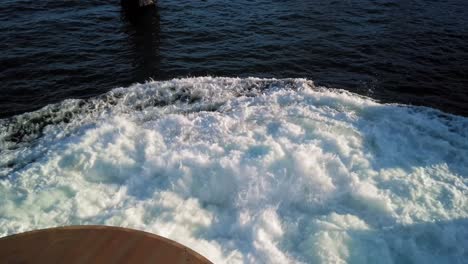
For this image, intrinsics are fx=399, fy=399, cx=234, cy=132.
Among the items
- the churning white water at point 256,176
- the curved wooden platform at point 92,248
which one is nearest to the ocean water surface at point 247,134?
the churning white water at point 256,176

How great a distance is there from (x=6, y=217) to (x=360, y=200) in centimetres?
617

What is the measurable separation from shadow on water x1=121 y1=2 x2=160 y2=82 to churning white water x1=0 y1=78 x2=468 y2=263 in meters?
2.62

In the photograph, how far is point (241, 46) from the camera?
556 inches

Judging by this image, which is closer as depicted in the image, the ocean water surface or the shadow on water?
the ocean water surface

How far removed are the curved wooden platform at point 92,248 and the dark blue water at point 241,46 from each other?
6.86 m

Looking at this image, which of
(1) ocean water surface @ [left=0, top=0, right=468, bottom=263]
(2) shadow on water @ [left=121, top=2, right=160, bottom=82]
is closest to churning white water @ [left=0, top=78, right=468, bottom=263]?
(1) ocean water surface @ [left=0, top=0, right=468, bottom=263]

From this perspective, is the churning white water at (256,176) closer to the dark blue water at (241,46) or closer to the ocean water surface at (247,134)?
the ocean water surface at (247,134)

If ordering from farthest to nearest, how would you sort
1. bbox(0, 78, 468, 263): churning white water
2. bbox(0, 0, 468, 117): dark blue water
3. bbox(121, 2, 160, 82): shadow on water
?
bbox(121, 2, 160, 82): shadow on water
bbox(0, 0, 468, 117): dark blue water
bbox(0, 78, 468, 263): churning white water

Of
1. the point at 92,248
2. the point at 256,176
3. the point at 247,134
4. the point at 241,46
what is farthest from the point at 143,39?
the point at 92,248

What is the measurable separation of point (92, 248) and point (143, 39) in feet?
37.0

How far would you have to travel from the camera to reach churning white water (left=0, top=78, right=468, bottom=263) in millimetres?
6504

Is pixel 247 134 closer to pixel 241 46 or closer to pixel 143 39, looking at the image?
pixel 241 46

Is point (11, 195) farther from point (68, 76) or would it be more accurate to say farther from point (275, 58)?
point (275, 58)

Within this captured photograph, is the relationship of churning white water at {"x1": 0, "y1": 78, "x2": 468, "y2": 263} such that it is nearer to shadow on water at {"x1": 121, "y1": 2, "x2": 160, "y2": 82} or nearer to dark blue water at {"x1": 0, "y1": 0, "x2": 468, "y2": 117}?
dark blue water at {"x1": 0, "y1": 0, "x2": 468, "y2": 117}
